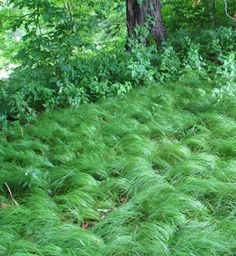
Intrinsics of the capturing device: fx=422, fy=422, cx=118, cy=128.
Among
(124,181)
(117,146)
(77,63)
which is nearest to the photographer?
(124,181)

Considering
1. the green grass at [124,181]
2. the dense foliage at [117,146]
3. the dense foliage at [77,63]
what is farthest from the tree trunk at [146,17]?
the green grass at [124,181]

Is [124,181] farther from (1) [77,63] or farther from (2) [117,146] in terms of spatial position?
(1) [77,63]

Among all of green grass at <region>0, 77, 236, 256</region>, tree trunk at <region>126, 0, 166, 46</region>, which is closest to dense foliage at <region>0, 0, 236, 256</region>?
green grass at <region>0, 77, 236, 256</region>

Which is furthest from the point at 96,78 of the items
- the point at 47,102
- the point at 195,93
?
the point at 195,93

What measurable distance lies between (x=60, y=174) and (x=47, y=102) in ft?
8.17

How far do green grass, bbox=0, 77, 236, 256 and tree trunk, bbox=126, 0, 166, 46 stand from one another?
2.53 meters

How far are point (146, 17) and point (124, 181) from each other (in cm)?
473

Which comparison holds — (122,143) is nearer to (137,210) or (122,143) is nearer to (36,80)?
(137,210)

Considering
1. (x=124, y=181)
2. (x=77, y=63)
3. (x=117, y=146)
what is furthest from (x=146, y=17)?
(x=124, y=181)

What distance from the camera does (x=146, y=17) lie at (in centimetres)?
763

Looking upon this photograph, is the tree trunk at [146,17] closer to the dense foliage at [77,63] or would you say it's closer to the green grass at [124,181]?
the dense foliage at [77,63]

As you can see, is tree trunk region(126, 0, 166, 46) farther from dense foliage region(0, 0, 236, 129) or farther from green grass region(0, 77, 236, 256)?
green grass region(0, 77, 236, 256)

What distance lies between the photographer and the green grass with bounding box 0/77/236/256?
277cm

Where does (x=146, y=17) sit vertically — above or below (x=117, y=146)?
above
